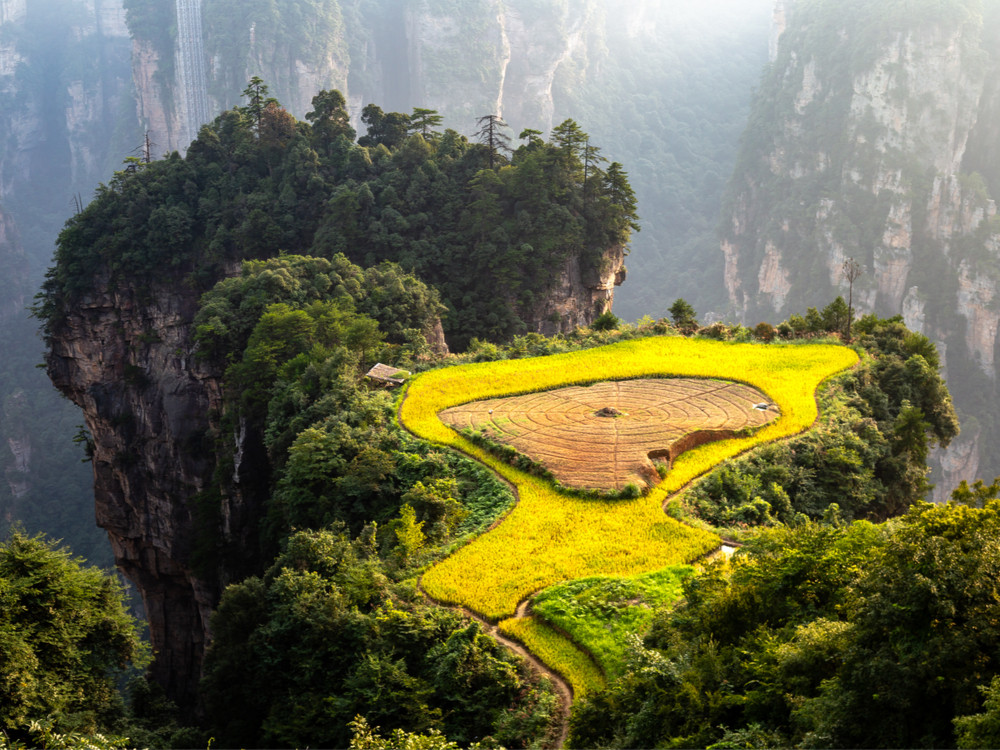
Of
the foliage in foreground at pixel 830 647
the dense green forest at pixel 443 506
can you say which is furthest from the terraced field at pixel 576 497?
the foliage in foreground at pixel 830 647

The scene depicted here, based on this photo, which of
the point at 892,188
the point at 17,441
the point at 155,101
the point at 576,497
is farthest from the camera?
the point at 155,101

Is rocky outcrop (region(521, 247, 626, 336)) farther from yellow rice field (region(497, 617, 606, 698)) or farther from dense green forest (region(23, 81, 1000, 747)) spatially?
yellow rice field (region(497, 617, 606, 698))

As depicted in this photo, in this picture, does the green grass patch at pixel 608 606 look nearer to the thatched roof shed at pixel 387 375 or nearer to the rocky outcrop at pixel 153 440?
the thatched roof shed at pixel 387 375

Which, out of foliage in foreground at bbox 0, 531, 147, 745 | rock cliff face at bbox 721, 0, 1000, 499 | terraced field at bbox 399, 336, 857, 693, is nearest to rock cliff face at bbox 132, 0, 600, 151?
rock cliff face at bbox 721, 0, 1000, 499

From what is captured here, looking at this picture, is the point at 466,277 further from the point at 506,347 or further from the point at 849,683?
the point at 849,683

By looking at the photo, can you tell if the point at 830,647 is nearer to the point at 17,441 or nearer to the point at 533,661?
the point at 533,661

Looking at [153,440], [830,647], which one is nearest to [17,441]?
[153,440]

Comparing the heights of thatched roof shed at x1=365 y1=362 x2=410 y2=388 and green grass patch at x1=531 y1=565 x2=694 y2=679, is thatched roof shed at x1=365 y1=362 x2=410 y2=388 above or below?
above
